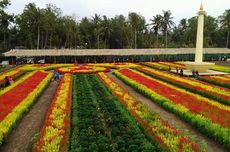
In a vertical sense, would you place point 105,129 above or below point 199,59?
below

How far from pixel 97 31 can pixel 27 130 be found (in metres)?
72.9

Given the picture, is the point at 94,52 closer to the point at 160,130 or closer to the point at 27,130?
the point at 27,130

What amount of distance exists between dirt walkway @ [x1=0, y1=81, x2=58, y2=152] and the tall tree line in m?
61.0

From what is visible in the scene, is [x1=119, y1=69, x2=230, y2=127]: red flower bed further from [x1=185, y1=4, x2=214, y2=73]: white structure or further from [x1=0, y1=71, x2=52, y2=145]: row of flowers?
[x1=185, y1=4, x2=214, y2=73]: white structure

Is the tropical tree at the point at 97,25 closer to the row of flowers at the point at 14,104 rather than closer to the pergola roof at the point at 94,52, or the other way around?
the pergola roof at the point at 94,52

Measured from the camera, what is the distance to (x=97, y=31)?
86.8 metres

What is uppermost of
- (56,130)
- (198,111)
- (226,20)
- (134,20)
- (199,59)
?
(226,20)

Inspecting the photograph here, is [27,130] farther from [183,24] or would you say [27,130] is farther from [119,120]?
[183,24]

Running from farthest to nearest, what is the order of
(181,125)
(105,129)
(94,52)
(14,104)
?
(94,52), (14,104), (181,125), (105,129)

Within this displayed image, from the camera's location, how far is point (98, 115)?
1675cm

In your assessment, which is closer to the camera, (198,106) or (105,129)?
Result: (105,129)

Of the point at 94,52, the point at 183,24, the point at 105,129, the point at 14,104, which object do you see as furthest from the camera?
the point at 183,24

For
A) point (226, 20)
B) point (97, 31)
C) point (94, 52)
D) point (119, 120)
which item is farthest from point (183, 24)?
point (119, 120)

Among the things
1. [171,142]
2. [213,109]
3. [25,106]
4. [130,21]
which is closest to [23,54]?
[130,21]
